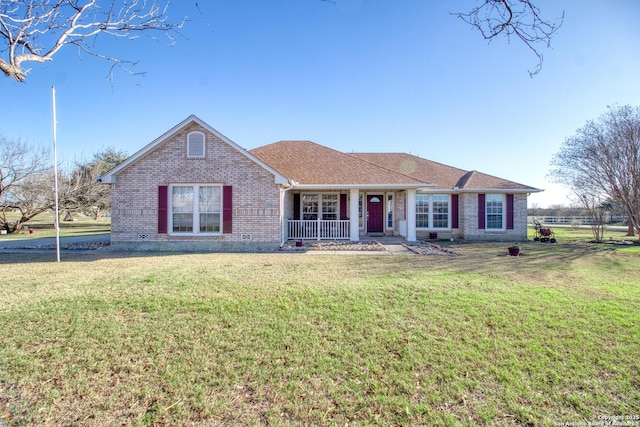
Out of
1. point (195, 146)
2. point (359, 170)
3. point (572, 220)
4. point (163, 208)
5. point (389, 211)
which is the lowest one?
point (572, 220)

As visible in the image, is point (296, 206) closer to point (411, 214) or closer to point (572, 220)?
point (411, 214)

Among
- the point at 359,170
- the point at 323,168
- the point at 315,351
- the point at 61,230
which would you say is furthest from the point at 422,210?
the point at 61,230

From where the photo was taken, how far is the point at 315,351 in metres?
3.81

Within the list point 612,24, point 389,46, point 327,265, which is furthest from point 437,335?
point 389,46

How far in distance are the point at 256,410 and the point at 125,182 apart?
12.1m

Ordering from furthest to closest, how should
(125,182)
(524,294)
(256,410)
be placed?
(125,182) → (524,294) → (256,410)

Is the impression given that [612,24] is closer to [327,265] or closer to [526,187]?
[327,265]

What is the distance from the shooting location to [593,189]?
1805 cm

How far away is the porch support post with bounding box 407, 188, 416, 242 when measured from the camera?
1455 centimetres

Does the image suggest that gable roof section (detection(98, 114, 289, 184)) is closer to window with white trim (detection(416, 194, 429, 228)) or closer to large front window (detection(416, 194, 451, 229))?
window with white trim (detection(416, 194, 429, 228))

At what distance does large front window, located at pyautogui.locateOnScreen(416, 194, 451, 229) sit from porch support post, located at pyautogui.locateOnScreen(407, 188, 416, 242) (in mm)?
2452

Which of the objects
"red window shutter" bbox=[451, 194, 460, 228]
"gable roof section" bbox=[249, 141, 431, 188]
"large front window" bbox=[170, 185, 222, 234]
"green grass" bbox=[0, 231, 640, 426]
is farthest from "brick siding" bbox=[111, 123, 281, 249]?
"red window shutter" bbox=[451, 194, 460, 228]

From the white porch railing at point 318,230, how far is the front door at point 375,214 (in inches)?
114

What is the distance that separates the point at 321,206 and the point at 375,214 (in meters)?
3.20
